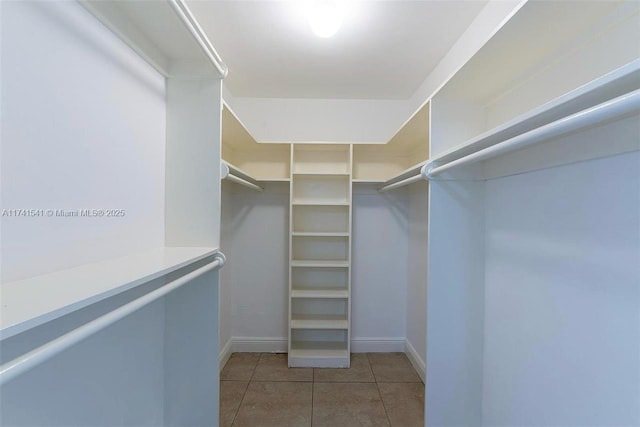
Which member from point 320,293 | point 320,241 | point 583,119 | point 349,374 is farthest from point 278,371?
point 583,119

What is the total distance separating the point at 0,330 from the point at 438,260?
1641 mm

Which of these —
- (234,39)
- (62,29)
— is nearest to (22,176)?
(62,29)

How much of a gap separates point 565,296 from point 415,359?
5.55ft

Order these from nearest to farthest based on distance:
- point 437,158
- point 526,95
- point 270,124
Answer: point 526,95 < point 437,158 < point 270,124

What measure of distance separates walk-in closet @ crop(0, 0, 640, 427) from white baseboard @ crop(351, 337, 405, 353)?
76 millimetres

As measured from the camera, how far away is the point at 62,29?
801 mm

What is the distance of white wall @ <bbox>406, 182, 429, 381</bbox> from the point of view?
2.28m

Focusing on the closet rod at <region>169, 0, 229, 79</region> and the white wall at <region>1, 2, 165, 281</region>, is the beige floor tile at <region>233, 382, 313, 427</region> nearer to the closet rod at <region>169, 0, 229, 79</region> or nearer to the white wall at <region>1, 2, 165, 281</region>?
the white wall at <region>1, 2, 165, 281</region>

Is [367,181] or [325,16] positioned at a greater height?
[325,16]

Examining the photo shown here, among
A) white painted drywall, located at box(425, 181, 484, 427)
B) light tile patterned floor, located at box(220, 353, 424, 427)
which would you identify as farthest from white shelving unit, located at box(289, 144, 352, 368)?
white painted drywall, located at box(425, 181, 484, 427)

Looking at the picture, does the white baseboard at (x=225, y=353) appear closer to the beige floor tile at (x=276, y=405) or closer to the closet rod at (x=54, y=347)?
the beige floor tile at (x=276, y=405)

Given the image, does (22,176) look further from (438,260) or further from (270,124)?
(270,124)

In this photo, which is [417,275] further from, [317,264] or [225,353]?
[225,353]

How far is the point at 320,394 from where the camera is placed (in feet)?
6.69
